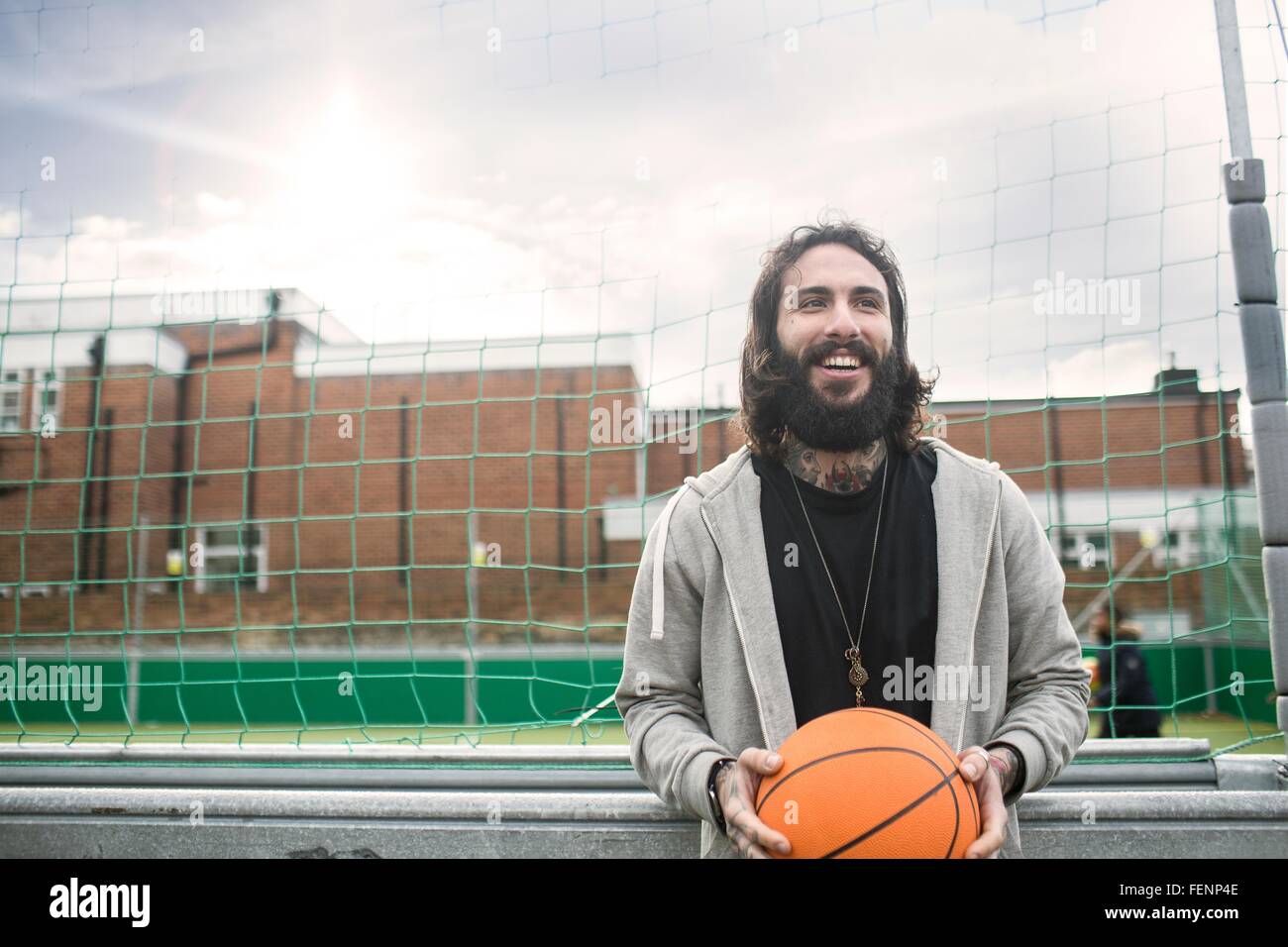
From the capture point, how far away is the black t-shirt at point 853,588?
1.81 m

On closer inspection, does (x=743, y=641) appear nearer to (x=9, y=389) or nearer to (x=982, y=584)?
(x=982, y=584)

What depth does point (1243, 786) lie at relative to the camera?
2.35 metres

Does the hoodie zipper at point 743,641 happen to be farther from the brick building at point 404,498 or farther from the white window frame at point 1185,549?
the white window frame at point 1185,549

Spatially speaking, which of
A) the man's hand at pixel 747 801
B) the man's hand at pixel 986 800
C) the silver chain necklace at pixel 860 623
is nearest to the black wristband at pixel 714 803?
the man's hand at pixel 747 801

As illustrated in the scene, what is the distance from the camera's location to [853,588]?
6.10ft

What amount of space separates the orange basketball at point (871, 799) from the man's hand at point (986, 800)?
18 mm

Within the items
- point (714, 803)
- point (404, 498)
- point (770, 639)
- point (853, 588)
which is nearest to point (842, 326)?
point (853, 588)

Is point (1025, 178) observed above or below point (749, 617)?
above

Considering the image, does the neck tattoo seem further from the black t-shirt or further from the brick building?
the brick building

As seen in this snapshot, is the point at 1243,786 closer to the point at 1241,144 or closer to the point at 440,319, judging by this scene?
the point at 1241,144

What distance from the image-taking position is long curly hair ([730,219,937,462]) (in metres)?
2.07

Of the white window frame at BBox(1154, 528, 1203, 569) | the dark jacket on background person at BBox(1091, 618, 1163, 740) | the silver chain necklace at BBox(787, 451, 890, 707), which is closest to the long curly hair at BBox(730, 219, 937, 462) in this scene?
the silver chain necklace at BBox(787, 451, 890, 707)

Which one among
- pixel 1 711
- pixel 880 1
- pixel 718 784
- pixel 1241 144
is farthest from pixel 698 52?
pixel 1 711

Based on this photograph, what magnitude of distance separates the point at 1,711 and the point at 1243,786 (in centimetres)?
1211
